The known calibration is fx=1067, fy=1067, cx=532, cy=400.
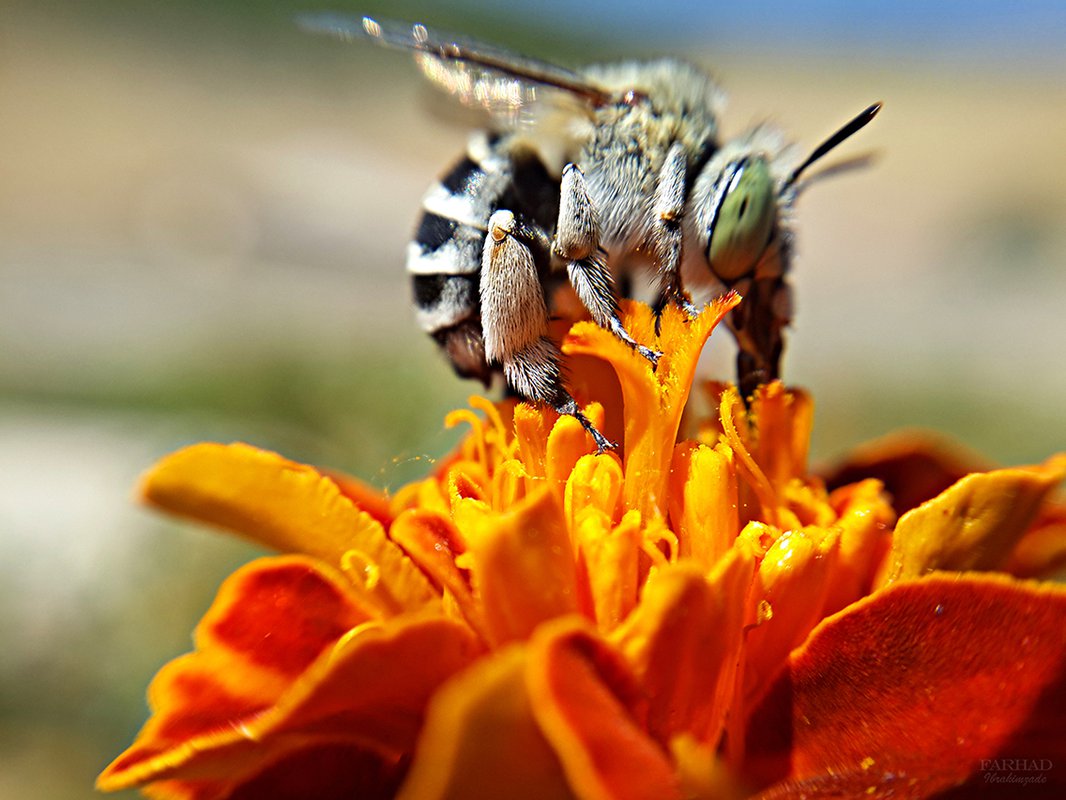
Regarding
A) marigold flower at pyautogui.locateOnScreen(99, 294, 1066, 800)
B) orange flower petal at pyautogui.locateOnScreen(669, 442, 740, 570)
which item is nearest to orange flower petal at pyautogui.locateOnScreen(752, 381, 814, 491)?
marigold flower at pyautogui.locateOnScreen(99, 294, 1066, 800)

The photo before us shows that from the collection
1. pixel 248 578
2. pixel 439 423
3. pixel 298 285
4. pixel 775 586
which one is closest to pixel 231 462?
pixel 248 578

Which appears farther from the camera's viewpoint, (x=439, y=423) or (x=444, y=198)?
(x=439, y=423)

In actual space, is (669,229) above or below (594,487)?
above

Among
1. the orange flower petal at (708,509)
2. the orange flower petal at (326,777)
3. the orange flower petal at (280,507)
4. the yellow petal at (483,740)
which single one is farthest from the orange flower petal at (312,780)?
the orange flower petal at (708,509)

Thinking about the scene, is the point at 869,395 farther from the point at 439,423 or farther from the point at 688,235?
the point at 688,235

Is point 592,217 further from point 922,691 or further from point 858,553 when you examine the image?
point 922,691

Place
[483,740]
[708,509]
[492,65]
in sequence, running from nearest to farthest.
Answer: [483,740], [708,509], [492,65]

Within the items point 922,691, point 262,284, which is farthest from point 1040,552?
point 262,284

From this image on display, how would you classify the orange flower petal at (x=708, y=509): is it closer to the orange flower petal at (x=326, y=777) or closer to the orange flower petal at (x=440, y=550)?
the orange flower petal at (x=440, y=550)
